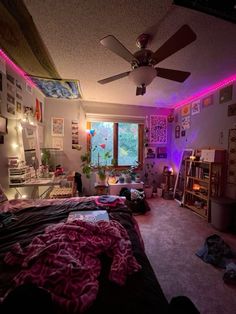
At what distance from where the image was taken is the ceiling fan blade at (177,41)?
1.28m

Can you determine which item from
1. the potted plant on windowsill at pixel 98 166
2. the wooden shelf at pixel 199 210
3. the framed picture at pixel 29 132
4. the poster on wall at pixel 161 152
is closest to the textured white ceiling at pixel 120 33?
the framed picture at pixel 29 132

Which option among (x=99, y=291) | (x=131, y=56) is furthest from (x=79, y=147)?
(x=99, y=291)

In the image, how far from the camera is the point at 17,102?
8.16 ft

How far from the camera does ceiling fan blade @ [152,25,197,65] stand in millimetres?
1278

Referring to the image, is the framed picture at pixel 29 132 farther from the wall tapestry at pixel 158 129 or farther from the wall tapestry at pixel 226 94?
the wall tapestry at pixel 226 94

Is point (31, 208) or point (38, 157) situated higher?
point (38, 157)

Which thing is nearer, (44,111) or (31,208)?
(31,208)

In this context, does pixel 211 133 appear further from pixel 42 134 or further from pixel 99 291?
pixel 42 134

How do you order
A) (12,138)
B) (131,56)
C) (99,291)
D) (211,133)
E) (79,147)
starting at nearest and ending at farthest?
(99,291) → (131,56) → (12,138) → (211,133) → (79,147)

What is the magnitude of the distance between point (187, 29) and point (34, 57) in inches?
72.7

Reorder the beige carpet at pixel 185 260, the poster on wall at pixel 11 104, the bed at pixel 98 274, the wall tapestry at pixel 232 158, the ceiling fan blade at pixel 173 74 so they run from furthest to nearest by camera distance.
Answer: the wall tapestry at pixel 232 158
the poster on wall at pixel 11 104
the ceiling fan blade at pixel 173 74
the beige carpet at pixel 185 260
the bed at pixel 98 274

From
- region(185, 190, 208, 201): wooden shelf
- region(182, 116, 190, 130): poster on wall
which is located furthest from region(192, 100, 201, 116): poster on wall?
region(185, 190, 208, 201): wooden shelf

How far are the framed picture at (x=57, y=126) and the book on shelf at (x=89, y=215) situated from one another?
2762mm

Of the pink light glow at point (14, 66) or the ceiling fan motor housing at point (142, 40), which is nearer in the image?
the ceiling fan motor housing at point (142, 40)
